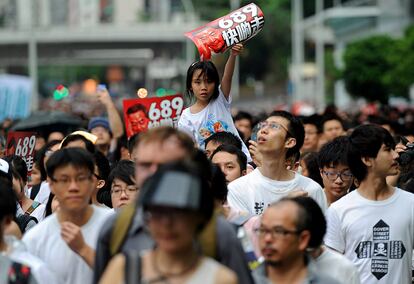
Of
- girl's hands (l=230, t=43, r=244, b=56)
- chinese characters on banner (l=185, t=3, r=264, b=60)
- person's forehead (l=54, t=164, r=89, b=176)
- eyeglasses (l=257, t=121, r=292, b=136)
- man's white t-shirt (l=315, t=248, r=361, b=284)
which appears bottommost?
man's white t-shirt (l=315, t=248, r=361, b=284)

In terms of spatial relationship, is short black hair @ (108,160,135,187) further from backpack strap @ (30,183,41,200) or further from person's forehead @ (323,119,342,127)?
person's forehead @ (323,119,342,127)

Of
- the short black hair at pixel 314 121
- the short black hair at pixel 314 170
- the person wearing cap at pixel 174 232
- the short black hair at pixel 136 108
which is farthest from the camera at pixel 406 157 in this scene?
the short black hair at pixel 314 121

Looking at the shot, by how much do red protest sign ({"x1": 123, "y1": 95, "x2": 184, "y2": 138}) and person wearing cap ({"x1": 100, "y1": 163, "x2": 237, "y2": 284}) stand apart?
8.09 metres

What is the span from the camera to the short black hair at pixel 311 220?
6273mm

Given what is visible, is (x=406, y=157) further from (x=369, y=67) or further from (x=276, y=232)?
(x=369, y=67)

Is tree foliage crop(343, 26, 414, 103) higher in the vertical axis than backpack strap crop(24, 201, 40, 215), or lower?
higher

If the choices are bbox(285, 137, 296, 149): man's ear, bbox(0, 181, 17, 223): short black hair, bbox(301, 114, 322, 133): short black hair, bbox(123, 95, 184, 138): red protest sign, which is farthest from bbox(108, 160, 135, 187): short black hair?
bbox(301, 114, 322, 133): short black hair

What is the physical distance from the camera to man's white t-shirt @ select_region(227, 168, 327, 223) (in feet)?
27.9

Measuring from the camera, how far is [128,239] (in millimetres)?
5895

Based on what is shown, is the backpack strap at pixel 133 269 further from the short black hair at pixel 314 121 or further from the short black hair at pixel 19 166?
the short black hair at pixel 314 121

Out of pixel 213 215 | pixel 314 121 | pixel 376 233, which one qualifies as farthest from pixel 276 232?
pixel 314 121

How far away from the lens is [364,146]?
8.22m

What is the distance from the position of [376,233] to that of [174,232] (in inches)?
128

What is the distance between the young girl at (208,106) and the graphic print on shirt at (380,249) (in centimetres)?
313
